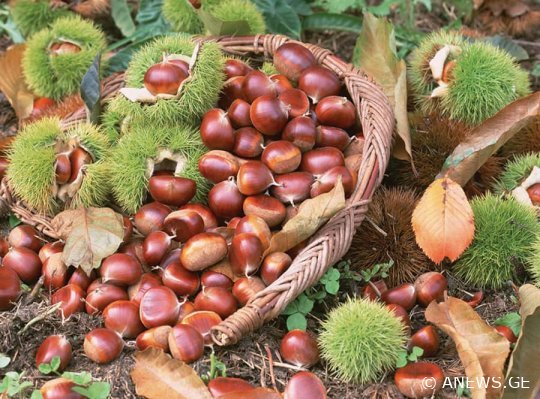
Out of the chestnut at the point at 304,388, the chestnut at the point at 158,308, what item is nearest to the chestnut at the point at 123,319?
the chestnut at the point at 158,308

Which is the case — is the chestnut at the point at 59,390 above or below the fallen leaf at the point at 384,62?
below

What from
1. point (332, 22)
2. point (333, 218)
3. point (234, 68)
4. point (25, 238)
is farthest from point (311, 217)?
point (332, 22)

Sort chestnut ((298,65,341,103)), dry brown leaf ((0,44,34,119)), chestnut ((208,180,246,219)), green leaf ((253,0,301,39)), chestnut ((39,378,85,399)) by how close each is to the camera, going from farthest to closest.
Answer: green leaf ((253,0,301,39))
dry brown leaf ((0,44,34,119))
chestnut ((298,65,341,103))
chestnut ((208,180,246,219))
chestnut ((39,378,85,399))

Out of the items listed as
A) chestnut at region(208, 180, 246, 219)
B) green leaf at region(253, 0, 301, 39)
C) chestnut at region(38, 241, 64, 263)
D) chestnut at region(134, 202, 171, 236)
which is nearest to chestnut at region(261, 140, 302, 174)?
chestnut at region(208, 180, 246, 219)

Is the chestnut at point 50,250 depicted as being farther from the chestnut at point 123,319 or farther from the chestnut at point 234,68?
the chestnut at point 234,68

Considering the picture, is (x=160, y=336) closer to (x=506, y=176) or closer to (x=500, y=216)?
(x=500, y=216)

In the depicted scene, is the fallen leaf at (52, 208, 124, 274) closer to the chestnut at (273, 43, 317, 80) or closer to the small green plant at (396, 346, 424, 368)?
the chestnut at (273, 43, 317, 80)

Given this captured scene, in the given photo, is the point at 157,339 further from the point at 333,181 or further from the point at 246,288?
the point at 333,181
